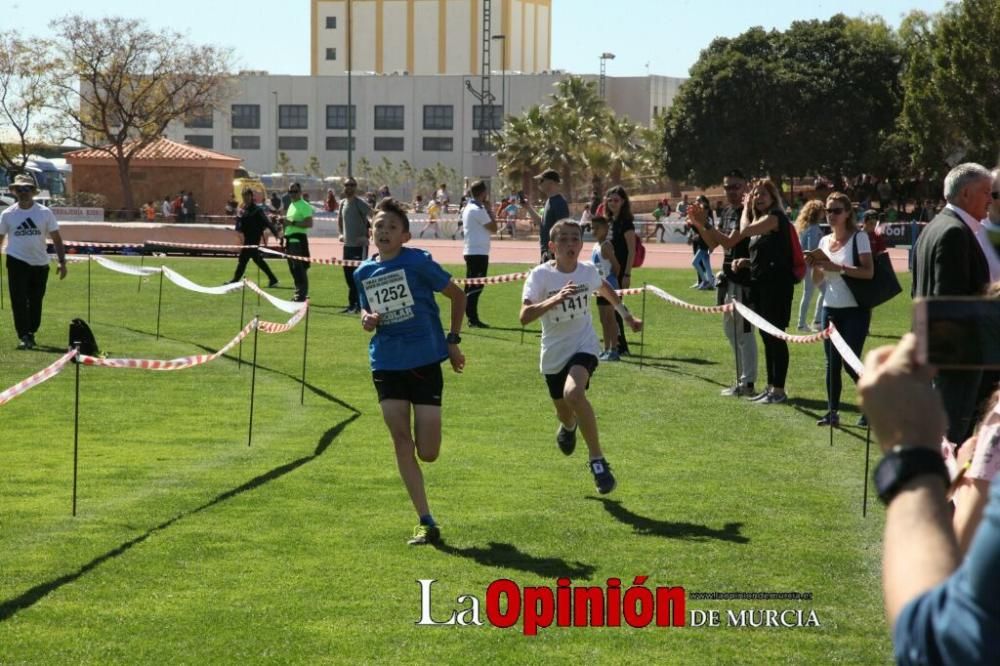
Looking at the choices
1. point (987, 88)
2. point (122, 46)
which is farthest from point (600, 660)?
point (122, 46)

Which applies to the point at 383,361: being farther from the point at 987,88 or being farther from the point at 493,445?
the point at 987,88

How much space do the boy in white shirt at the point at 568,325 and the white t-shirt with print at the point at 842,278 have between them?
300 cm

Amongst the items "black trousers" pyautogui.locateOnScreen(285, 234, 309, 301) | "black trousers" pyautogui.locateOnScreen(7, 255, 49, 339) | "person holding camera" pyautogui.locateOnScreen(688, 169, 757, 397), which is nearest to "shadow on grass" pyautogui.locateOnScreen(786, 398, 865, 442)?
"person holding camera" pyautogui.locateOnScreen(688, 169, 757, 397)

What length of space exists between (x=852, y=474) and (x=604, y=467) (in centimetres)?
202

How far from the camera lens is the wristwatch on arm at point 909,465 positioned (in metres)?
2.38

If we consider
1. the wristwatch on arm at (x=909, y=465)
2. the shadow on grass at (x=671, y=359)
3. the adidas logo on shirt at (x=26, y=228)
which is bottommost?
the shadow on grass at (x=671, y=359)

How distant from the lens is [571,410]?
9789 millimetres

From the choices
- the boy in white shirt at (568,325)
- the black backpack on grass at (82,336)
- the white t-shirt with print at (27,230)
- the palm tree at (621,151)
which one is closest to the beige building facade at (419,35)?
the palm tree at (621,151)

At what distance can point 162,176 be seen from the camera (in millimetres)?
65125

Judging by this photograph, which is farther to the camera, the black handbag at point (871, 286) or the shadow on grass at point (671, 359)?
the shadow on grass at point (671, 359)

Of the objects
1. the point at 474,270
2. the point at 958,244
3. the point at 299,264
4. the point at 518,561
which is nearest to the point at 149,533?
the point at 518,561

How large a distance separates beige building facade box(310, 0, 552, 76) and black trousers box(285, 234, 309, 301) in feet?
317

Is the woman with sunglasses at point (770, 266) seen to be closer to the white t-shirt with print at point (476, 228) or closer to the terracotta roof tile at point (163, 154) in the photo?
the white t-shirt with print at point (476, 228)

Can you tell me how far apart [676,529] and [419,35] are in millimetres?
117064
